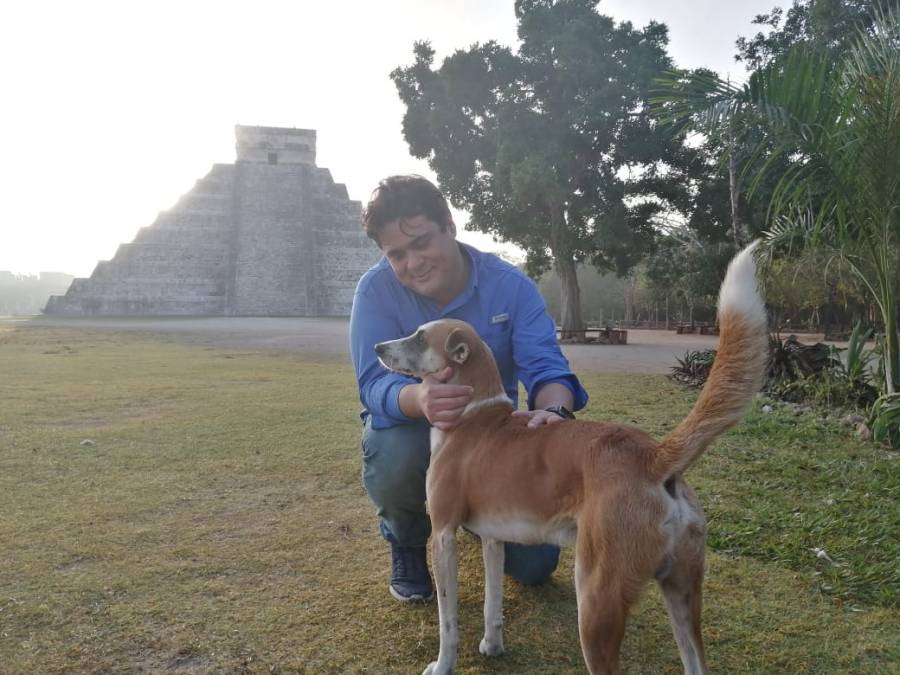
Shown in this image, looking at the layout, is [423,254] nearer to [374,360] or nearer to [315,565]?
[374,360]

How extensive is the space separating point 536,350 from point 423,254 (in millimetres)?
665

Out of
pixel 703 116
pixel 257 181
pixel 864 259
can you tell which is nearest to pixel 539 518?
pixel 703 116

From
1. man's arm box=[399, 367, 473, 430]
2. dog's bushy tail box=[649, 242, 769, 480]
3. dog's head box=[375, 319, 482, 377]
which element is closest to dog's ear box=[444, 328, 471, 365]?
dog's head box=[375, 319, 482, 377]

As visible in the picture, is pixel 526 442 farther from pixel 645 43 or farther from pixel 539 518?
pixel 645 43

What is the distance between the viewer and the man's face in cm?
279

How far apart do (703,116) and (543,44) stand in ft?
53.6

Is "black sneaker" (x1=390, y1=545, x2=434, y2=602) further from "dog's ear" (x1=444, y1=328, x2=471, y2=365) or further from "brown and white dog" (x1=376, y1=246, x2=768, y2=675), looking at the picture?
"dog's ear" (x1=444, y1=328, x2=471, y2=365)

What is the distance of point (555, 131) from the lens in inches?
798

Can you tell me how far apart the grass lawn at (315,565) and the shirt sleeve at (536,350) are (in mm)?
907

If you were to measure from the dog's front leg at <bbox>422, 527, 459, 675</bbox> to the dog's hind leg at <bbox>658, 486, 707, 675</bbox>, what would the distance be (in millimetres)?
696

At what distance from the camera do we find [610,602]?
176 centimetres

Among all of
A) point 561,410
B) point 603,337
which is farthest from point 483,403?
point 603,337

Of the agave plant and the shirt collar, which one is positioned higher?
the shirt collar

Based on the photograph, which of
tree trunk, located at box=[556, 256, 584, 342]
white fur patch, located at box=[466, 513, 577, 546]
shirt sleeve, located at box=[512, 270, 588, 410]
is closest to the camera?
white fur patch, located at box=[466, 513, 577, 546]
